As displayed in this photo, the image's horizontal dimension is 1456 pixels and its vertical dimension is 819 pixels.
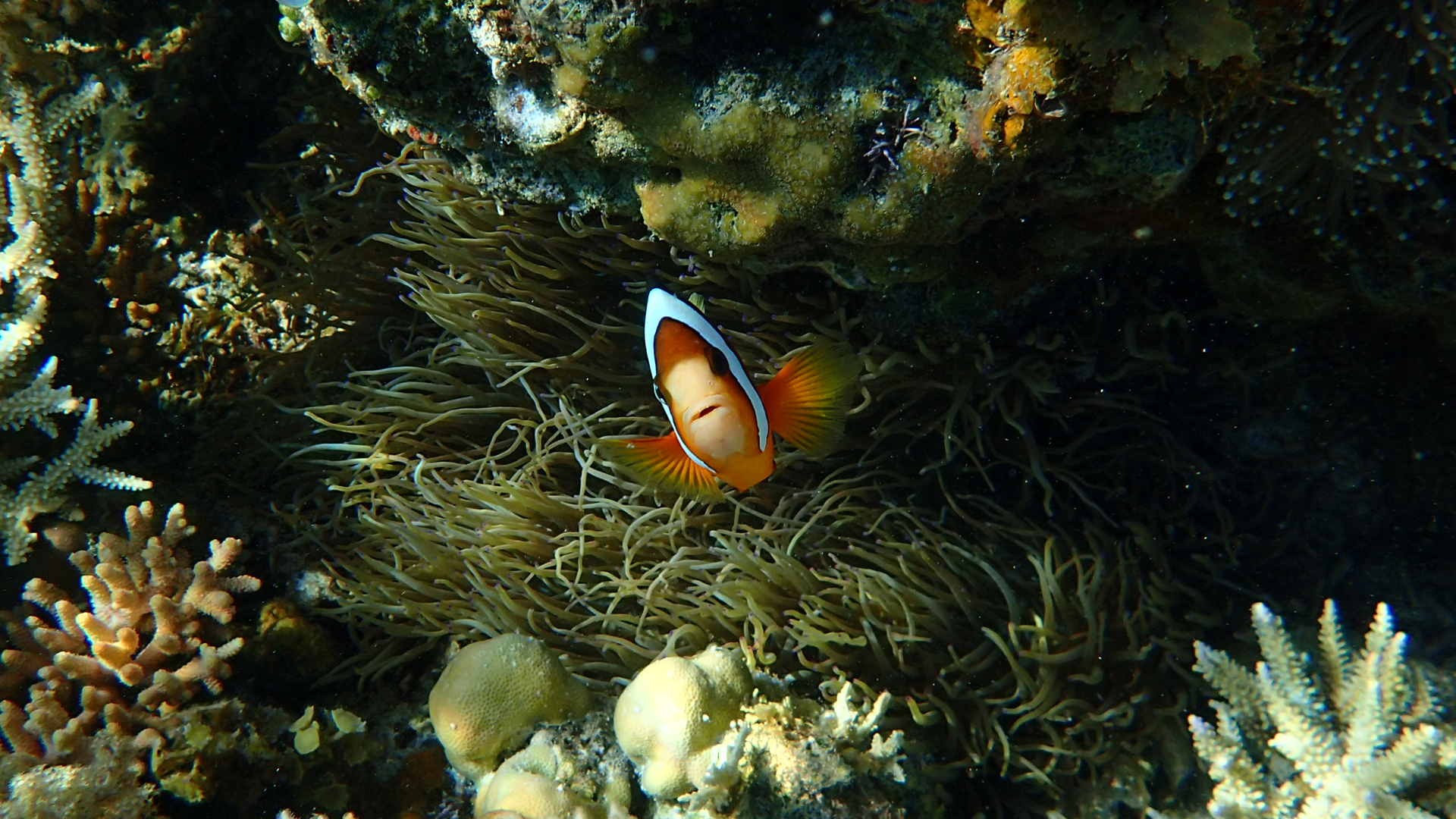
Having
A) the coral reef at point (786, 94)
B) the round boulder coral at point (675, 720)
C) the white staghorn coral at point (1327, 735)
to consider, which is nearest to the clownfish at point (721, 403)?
the coral reef at point (786, 94)

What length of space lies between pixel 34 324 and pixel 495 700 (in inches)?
81.9

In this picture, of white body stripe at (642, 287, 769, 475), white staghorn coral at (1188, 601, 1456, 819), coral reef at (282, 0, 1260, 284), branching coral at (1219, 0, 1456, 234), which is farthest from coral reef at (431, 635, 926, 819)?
branching coral at (1219, 0, 1456, 234)

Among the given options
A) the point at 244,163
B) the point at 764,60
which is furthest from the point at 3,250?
the point at 764,60

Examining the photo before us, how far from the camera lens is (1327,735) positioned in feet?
6.03

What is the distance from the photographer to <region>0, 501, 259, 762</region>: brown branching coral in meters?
2.13

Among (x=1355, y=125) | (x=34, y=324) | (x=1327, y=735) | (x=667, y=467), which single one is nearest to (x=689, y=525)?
(x=667, y=467)

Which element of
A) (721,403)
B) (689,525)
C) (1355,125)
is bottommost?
(689,525)

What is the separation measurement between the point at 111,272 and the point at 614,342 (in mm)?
1969

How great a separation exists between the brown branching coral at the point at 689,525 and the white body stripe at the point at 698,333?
0.56 metres

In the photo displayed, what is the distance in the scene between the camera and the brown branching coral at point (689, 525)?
2104mm

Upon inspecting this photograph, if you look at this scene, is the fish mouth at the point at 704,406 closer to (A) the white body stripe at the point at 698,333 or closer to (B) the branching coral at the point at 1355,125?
(A) the white body stripe at the point at 698,333

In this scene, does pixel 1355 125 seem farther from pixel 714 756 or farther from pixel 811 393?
pixel 714 756

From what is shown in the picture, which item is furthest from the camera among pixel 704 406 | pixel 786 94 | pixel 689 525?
pixel 689 525

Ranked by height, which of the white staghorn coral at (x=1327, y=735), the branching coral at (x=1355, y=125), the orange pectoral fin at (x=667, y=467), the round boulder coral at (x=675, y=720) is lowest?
the white staghorn coral at (x=1327, y=735)
